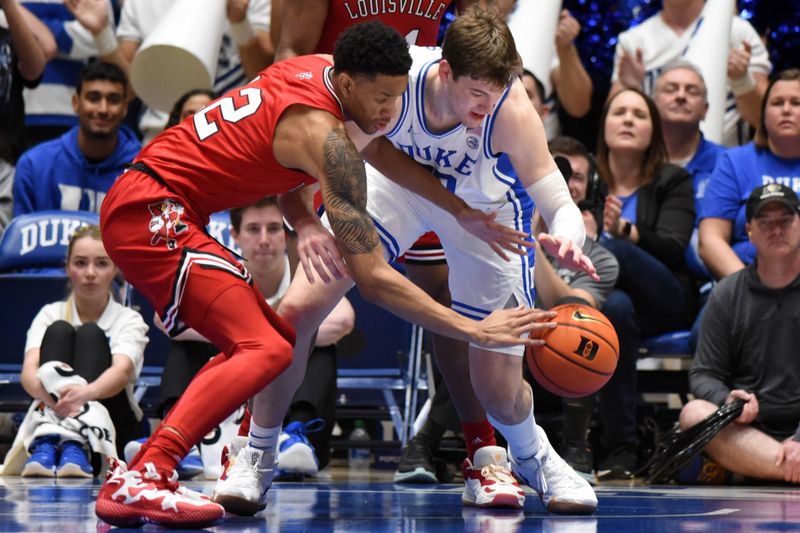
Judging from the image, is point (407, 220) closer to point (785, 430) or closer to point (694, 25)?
point (785, 430)

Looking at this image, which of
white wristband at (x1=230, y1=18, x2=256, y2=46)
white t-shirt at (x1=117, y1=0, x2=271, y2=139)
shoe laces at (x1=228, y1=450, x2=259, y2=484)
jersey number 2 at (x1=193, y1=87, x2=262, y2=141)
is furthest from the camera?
white t-shirt at (x1=117, y1=0, x2=271, y2=139)

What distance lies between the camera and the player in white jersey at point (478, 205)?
3.70 meters

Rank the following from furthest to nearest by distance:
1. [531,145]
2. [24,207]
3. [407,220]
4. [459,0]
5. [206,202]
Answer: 1. [24,207]
2. [459,0]
3. [407,220]
4. [531,145]
5. [206,202]

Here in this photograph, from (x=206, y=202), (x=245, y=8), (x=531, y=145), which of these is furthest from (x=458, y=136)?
(x=245, y=8)

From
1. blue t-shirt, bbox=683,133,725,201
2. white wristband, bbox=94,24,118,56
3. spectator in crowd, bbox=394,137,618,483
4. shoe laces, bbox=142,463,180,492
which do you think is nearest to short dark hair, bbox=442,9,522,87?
shoe laces, bbox=142,463,180,492

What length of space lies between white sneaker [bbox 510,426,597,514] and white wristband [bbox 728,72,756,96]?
12.4ft

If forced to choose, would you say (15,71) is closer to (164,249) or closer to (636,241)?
(636,241)

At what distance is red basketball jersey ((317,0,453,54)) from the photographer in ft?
14.2

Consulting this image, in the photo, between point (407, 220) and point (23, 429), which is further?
point (23, 429)

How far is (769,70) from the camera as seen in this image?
25.3ft

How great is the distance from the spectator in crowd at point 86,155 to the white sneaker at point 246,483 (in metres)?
3.26

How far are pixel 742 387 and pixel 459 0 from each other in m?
2.37

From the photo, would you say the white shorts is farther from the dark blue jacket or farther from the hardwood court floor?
the dark blue jacket

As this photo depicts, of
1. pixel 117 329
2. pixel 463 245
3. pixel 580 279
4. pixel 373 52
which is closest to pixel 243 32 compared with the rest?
pixel 117 329
